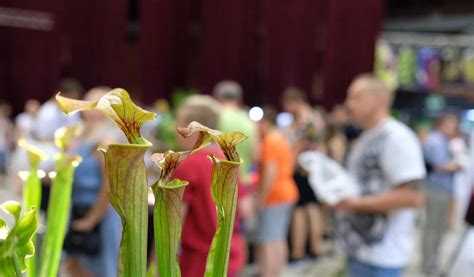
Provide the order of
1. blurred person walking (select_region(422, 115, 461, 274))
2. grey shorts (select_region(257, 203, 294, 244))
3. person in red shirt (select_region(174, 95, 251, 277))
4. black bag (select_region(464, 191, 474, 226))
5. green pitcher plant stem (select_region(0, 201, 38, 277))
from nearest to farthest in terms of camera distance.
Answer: green pitcher plant stem (select_region(0, 201, 38, 277)) → person in red shirt (select_region(174, 95, 251, 277)) → black bag (select_region(464, 191, 474, 226)) → grey shorts (select_region(257, 203, 294, 244)) → blurred person walking (select_region(422, 115, 461, 274))

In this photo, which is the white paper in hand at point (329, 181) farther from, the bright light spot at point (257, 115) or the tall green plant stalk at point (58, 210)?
the bright light spot at point (257, 115)

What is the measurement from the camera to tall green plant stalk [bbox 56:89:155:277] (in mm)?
660

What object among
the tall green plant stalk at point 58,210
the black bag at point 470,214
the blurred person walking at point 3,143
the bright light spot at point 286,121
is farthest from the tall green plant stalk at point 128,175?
the blurred person walking at point 3,143

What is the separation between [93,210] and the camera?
2812mm

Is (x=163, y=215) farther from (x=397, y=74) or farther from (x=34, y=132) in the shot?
(x=397, y=74)

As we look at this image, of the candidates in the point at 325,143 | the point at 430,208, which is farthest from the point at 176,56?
the point at 430,208

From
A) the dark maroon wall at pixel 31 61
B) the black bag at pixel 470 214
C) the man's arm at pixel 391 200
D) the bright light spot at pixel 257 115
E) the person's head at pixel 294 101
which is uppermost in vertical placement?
the dark maroon wall at pixel 31 61

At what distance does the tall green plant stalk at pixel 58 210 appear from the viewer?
3.13ft

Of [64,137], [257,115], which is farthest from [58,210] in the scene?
[257,115]

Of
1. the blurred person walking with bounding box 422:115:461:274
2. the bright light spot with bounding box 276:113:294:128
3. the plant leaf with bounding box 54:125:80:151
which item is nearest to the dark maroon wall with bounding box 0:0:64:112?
the bright light spot with bounding box 276:113:294:128

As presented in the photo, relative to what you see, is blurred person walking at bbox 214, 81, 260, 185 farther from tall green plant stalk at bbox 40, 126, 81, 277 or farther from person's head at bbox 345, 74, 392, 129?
tall green plant stalk at bbox 40, 126, 81, 277

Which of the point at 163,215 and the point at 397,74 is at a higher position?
the point at 397,74

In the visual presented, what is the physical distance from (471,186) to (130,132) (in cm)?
293

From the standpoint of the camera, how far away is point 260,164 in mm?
3947
